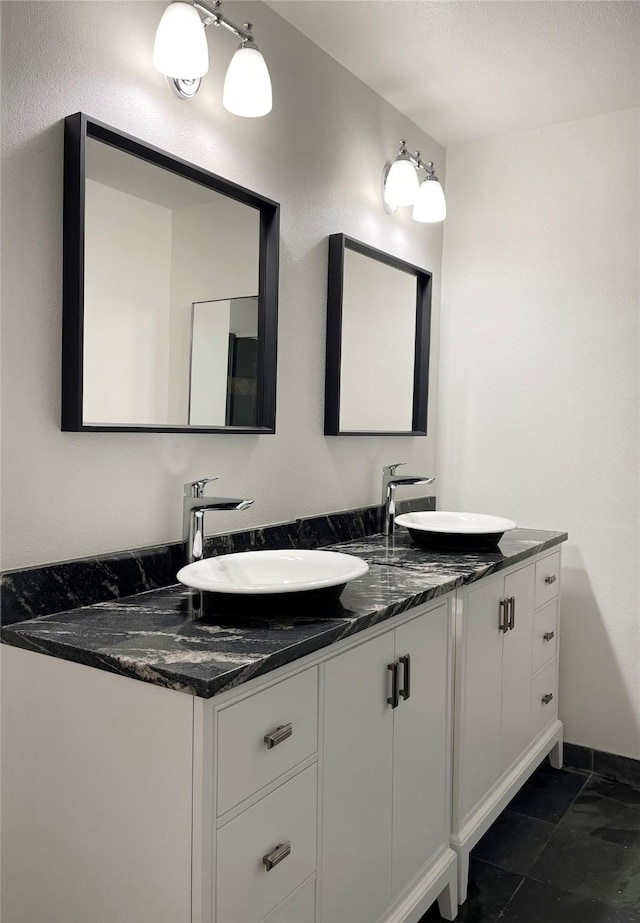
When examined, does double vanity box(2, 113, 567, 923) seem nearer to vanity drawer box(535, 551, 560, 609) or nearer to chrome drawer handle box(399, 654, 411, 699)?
chrome drawer handle box(399, 654, 411, 699)

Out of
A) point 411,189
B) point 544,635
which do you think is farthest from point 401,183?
point 544,635

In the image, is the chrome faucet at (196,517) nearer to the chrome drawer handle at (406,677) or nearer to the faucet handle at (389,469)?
the chrome drawer handle at (406,677)

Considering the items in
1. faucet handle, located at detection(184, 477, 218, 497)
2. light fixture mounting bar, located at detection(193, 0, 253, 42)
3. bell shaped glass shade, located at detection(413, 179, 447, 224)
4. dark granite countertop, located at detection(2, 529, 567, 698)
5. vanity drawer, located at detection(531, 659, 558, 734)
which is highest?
light fixture mounting bar, located at detection(193, 0, 253, 42)

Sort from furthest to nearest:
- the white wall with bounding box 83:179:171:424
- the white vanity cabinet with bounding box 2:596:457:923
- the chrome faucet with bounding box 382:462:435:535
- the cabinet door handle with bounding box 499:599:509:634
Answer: the chrome faucet with bounding box 382:462:435:535 → the cabinet door handle with bounding box 499:599:509:634 → the white wall with bounding box 83:179:171:424 → the white vanity cabinet with bounding box 2:596:457:923

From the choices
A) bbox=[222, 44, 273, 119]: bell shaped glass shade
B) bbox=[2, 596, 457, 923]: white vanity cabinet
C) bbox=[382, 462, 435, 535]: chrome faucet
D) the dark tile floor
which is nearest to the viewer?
bbox=[2, 596, 457, 923]: white vanity cabinet

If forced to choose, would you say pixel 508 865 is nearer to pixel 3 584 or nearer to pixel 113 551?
pixel 113 551

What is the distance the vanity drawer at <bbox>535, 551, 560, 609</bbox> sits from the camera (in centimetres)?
240

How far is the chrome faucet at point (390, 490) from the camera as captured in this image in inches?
98.9

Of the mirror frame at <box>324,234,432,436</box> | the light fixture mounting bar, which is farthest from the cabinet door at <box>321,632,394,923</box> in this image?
the light fixture mounting bar

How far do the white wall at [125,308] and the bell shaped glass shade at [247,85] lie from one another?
340mm

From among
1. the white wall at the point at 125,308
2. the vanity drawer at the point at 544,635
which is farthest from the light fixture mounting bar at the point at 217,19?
the vanity drawer at the point at 544,635

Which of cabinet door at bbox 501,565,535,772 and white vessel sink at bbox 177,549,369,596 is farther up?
white vessel sink at bbox 177,549,369,596

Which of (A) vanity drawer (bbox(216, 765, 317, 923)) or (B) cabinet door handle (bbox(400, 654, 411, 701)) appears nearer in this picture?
(A) vanity drawer (bbox(216, 765, 317, 923))

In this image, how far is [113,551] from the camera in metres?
1.58
